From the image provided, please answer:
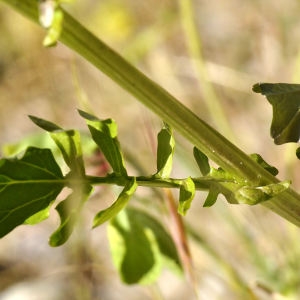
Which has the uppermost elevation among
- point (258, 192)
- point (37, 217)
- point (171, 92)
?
point (171, 92)

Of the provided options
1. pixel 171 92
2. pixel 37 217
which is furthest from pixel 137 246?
pixel 171 92

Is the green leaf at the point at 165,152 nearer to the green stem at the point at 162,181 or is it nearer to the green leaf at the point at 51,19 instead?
the green stem at the point at 162,181

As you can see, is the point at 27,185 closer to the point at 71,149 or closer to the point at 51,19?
the point at 71,149

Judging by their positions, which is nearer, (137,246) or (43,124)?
(43,124)

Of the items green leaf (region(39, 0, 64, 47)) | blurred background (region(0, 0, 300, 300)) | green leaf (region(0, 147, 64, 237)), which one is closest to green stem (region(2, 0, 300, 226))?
green leaf (region(39, 0, 64, 47))

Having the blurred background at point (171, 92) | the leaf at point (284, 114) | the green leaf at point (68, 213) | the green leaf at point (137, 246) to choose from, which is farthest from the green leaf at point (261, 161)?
the blurred background at point (171, 92)
